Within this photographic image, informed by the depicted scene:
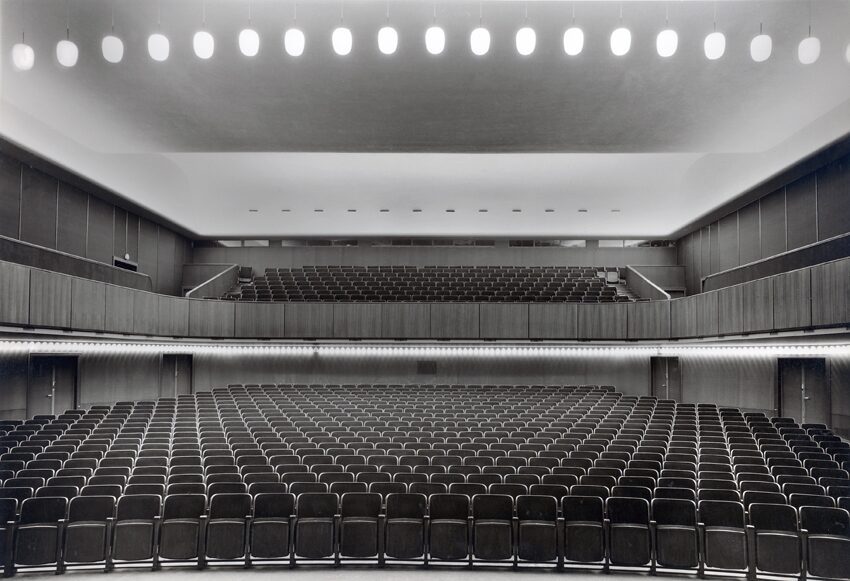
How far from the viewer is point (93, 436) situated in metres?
9.44

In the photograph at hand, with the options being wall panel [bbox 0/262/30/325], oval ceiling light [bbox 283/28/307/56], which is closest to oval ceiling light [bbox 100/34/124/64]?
oval ceiling light [bbox 283/28/307/56]

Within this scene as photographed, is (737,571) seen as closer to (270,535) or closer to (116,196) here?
(270,535)

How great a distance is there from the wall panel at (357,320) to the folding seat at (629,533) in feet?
39.7

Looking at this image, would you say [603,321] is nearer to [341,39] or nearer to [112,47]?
[341,39]

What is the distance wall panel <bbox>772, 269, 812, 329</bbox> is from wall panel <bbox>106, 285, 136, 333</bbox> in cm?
1377

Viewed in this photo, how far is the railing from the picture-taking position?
10.7 m

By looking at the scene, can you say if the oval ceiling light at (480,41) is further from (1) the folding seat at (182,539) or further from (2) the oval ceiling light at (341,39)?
(1) the folding seat at (182,539)

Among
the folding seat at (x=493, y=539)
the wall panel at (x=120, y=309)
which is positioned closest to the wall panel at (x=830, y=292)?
the folding seat at (x=493, y=539)

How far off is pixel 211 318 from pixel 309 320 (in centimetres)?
272

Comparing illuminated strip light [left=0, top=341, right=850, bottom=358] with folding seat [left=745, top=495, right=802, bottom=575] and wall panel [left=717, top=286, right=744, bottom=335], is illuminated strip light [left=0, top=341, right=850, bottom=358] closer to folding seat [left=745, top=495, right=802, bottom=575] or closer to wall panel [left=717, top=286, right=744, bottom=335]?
wall panel [left=717, top=286, right=744, bottom=335]

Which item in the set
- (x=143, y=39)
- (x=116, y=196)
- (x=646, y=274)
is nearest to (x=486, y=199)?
(x=646, y=274)

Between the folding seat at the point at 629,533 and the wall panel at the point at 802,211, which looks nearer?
the folding seat at the point at 629,533

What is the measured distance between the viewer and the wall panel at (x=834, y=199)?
11.9 m

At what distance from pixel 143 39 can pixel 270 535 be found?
268 inches
